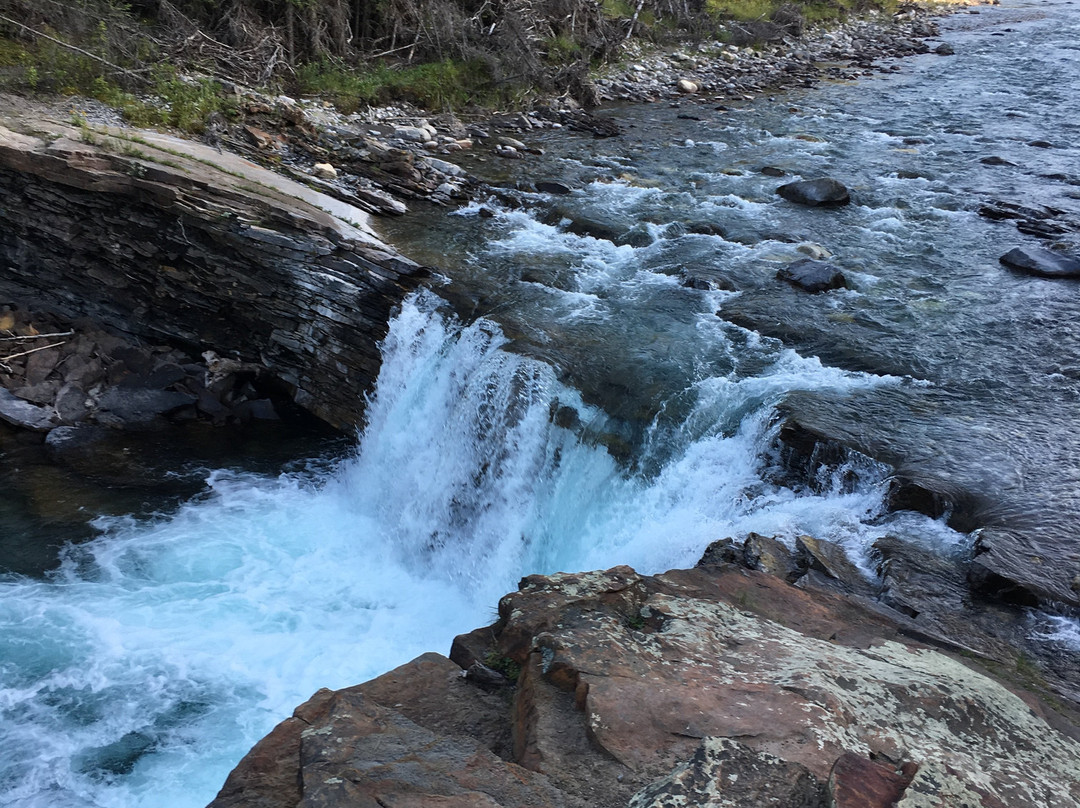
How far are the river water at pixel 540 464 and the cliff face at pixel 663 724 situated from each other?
1684 mm

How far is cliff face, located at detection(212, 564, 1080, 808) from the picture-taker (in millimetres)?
2975

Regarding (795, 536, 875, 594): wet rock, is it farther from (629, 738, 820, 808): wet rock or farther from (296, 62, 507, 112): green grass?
(296, 62, 507, 112): green grass

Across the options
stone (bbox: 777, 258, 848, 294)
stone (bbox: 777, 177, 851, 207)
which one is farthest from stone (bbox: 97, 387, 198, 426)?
stone (bbox: 777, 177, 851, 207)

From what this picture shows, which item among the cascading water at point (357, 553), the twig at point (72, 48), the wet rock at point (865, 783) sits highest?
the twig at point (72, 48)

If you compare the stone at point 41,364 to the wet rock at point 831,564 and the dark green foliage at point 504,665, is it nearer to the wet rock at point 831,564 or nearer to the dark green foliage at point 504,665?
the dark green foliage at point 504,665

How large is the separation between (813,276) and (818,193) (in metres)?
3.15

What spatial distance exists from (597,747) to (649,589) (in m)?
1.39

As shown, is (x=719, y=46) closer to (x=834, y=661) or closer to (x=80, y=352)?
(x=80, y=352)

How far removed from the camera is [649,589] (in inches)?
184

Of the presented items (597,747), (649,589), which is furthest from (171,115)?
(597,747)

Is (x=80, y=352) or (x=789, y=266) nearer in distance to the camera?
(x=789, y=266)

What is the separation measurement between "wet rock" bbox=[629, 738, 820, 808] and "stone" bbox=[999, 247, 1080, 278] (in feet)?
30.0

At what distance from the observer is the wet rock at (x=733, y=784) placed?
2719 mm

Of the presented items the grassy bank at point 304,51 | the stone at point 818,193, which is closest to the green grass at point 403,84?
the grassy bank at point 304,51
